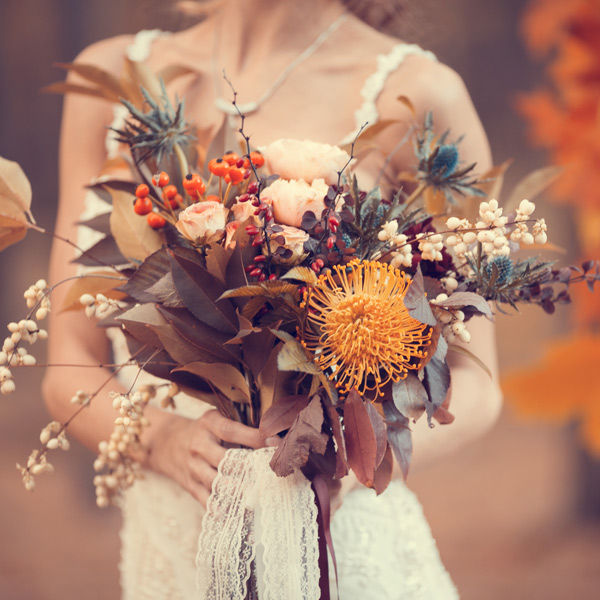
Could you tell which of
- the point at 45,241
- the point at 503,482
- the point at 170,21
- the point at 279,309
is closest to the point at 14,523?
the point at 45,241

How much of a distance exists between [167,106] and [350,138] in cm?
28

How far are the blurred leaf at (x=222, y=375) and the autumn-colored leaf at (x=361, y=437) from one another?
0.33 feet

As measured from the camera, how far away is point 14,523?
279cm

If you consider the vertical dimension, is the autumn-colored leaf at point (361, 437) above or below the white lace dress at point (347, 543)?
above

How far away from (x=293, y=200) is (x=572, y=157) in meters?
2.05

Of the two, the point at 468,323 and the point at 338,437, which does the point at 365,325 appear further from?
the point at 468,323

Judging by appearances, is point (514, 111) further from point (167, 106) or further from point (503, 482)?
point (167, 106)

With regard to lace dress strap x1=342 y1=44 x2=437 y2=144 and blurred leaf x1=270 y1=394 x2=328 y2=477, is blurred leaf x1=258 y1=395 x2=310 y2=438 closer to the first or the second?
blurred leaf x1=270 y1=394 x2=328 y2=477

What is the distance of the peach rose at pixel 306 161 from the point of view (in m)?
0.60

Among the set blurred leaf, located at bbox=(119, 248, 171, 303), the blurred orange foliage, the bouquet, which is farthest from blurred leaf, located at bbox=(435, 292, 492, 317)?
the blurred orange foliage

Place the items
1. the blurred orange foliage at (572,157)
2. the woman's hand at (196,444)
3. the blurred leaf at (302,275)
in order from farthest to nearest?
the blurred orange foliage at (572,157), the woman's hand at (196,444), the blurred leaf at (302,275)

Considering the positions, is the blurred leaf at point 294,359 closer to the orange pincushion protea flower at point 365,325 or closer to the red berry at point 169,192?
the orange pincushion protea flower at point 365,325

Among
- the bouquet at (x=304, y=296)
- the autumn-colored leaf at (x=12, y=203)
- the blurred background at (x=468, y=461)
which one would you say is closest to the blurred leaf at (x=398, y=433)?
the bouquet at (x=304, y=296)

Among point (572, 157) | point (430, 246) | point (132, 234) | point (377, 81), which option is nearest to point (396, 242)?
point (430, 246)
